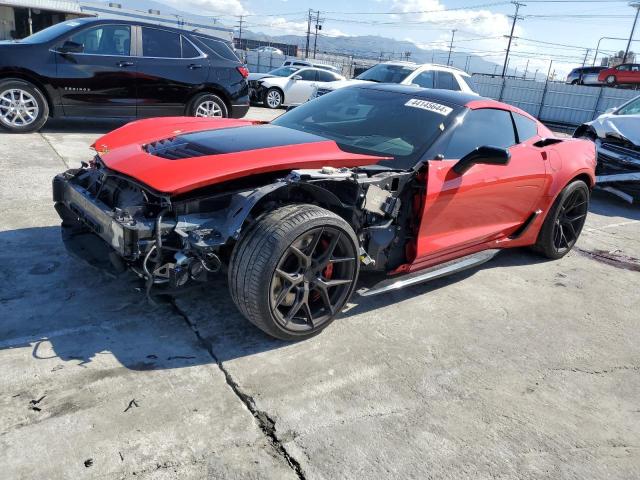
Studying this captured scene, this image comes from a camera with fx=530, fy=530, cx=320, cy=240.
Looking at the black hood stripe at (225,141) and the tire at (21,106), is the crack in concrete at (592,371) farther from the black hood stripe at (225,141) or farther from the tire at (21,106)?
the tire at (21,106)

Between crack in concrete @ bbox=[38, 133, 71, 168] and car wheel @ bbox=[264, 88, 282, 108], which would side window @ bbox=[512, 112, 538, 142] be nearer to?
crack in concrete @ bbox=[38, 133, 71, 168]

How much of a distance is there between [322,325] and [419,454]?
3.26ft

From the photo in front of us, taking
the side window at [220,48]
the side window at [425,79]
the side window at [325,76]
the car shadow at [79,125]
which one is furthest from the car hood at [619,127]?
the side window at [325,76]

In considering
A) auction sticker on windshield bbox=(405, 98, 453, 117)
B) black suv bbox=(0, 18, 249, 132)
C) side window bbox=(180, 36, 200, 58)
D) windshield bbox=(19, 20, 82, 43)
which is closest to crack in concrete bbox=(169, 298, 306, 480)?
auction sticker on windshield bbox=(405, 98, 453, 117)

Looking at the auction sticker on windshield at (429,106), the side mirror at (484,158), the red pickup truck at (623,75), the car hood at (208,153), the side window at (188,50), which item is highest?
the red pickup truck at (623,75)

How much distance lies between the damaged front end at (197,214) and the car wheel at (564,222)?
1886 millimetres

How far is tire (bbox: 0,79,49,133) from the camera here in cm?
720

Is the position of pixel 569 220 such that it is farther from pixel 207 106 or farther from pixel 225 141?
pixel 207 106

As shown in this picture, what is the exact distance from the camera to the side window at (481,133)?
368 centimetres

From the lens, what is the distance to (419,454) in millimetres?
2289

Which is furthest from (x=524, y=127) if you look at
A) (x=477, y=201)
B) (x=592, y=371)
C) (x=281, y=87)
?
(x=281, y=87)

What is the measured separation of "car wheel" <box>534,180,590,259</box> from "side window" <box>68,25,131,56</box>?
643 centimetres

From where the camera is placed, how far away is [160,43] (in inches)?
324

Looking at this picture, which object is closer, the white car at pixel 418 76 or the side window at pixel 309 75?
the white car at pixel 418 76
